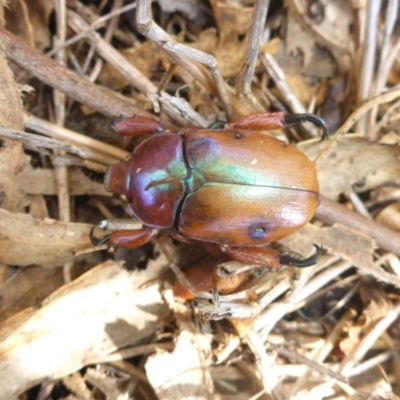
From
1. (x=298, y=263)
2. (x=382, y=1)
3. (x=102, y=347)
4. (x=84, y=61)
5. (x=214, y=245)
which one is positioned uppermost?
(x=382, y=1)

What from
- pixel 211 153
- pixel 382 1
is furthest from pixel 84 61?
pixel 382 1

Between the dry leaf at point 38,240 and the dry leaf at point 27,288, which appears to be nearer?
the dry leaf at point 38,240

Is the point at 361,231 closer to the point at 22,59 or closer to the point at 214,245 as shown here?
the point at 214,245

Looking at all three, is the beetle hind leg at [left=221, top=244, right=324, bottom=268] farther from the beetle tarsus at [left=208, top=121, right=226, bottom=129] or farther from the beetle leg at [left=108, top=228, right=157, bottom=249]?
the beetle tarsus at [left=208, top=121, right=226, bottom=129]

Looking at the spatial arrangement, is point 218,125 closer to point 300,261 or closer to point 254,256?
point 254,256

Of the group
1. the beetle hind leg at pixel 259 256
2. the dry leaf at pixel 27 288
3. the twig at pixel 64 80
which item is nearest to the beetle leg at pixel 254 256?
the beetle hind leg at pixel 259 256

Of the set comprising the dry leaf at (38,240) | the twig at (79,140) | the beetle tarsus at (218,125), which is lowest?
the dry leaf at (38,240)

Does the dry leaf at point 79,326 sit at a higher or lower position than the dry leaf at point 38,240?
lower

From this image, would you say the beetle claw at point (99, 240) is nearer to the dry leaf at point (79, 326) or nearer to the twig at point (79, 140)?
the dry leaf at point (79, 326)
